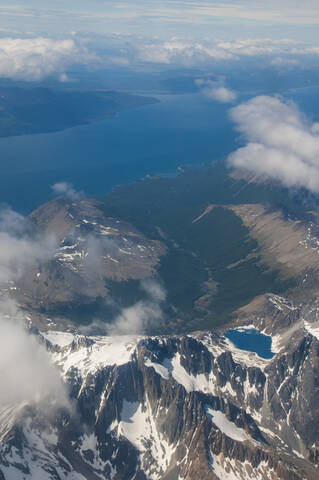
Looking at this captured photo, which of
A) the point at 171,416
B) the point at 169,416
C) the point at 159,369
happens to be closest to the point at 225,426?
the point at 171,416

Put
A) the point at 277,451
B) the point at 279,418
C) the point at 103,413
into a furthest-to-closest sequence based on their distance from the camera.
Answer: the point at 279,418
the point at 103,413
the point at 277,451

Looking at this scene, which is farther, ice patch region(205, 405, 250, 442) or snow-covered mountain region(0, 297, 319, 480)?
ice patch region(205, 405, 250, 442)

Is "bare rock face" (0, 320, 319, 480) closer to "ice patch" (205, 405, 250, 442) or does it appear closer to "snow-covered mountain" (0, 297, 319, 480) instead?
"snow-covered mountain" (0, 297, 319, 480)

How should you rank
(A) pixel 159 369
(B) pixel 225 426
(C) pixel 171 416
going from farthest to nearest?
(A) pixel 159 369, (C) pixel 171 416, (B) pixel 225 426

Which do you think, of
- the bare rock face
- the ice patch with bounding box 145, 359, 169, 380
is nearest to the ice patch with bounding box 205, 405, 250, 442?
the bare rock face

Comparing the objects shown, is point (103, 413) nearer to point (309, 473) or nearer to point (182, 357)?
point (182, 357)

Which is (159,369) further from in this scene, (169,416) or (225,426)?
(225,426)

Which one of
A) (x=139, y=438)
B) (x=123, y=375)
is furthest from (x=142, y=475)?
(x=123, y=375)

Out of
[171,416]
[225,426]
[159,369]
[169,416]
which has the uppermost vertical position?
[159,369]
